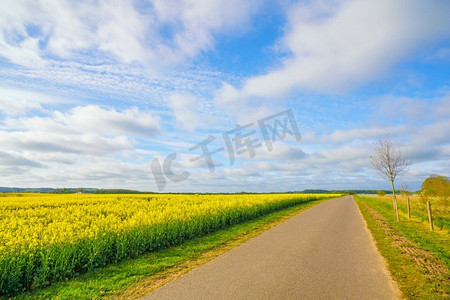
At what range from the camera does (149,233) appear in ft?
33.9

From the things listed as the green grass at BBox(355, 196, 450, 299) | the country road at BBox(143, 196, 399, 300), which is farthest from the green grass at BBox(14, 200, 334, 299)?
the green grass at BBox(355, 196, 450, 299)

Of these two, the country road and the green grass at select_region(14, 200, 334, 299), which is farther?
the green grass at select_region(14, 200, 334, 299)

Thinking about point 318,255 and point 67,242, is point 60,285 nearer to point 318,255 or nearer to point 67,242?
point 67,242

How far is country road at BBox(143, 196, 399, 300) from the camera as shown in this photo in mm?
5430

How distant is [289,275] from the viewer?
255 inches

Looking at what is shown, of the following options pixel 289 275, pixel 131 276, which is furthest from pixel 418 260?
pixel 131 276

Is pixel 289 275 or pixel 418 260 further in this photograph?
pixel 418 260

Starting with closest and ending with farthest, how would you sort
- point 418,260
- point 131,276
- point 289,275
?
1. point 289,275
2. point 131,276
3. point 418,260

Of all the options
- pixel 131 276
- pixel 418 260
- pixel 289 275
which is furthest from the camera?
pixel 418 260

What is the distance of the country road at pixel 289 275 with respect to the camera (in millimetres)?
5430

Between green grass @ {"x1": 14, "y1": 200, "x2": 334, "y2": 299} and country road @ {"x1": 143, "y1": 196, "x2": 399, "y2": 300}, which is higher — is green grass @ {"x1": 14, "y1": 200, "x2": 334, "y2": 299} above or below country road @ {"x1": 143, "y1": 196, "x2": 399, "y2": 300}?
below

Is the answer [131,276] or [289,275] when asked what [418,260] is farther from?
[131,276]

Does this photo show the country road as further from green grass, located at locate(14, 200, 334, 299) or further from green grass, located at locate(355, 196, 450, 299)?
green grass, located at locate(14, 200, 334, 299)

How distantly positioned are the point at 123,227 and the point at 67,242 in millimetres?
2558
